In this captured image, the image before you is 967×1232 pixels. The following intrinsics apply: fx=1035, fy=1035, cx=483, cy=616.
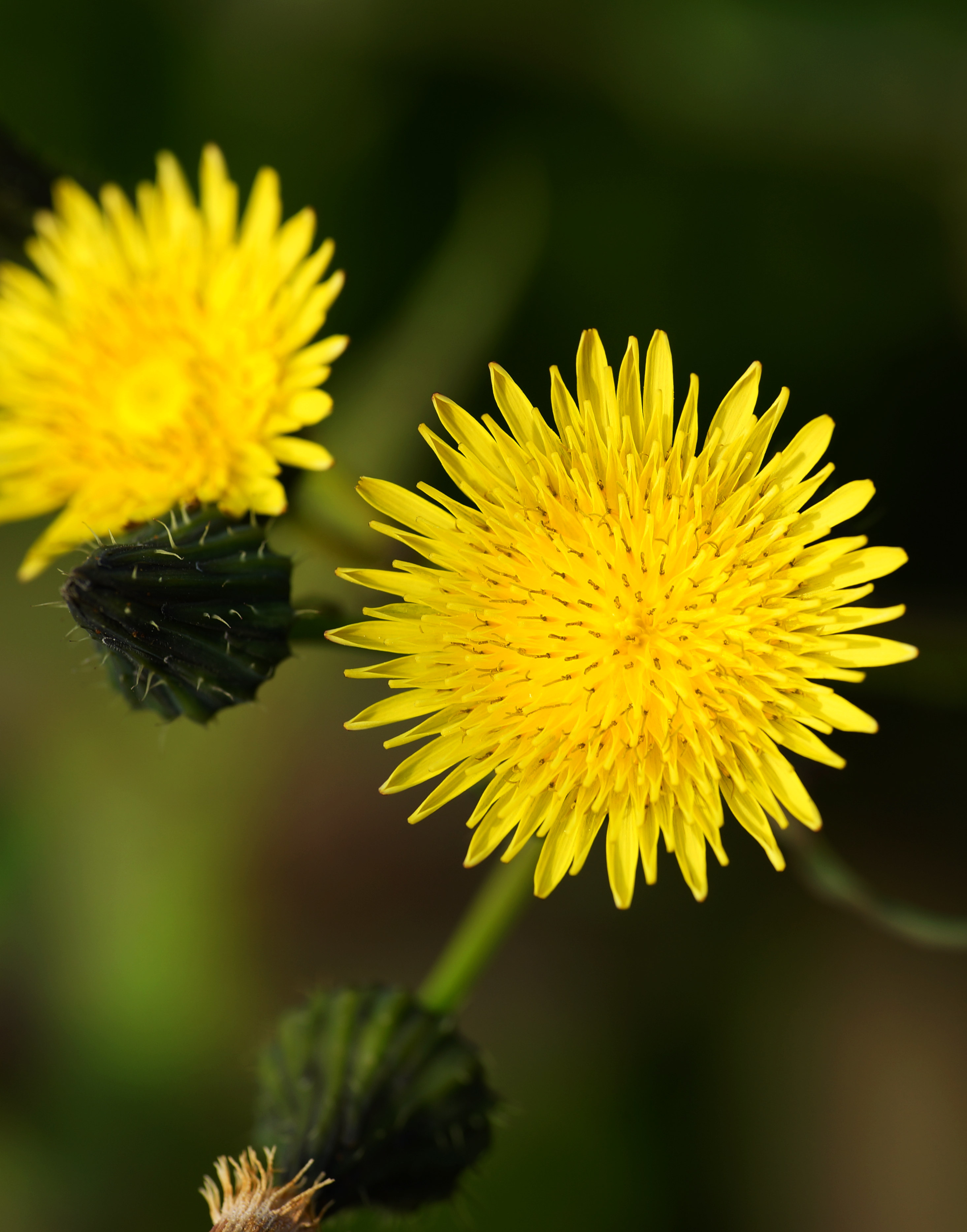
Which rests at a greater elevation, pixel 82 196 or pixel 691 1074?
pixel 82 196

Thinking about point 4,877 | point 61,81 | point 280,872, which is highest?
point 61,81

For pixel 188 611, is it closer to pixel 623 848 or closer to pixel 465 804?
pixel 623 848

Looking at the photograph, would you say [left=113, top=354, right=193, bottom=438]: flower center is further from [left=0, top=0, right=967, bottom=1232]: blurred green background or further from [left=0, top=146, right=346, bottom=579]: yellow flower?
[left=0, top=0, right=967, bottom=1232]: blurred green background

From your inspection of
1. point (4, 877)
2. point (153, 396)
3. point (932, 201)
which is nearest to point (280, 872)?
point (4, 877)

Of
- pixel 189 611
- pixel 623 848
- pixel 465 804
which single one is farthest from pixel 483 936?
pixel 465 804

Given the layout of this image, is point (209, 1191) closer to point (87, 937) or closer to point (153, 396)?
point (153, 396)

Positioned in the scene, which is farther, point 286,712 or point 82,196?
point 286,712

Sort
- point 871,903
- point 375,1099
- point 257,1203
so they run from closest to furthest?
point 257,1203, point 375,1099, point 871,903
